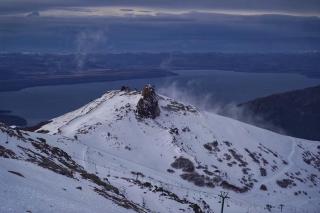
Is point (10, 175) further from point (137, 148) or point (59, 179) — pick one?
point (137, 148)

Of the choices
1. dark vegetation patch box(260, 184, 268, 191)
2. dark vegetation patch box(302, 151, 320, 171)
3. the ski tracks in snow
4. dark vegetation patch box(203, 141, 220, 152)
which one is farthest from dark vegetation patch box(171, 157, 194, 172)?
dark vegetation patch box(302, 151, 320, 171)

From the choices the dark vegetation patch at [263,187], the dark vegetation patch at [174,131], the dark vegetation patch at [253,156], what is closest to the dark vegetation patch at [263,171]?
the dark vegetation patch at [253,156]

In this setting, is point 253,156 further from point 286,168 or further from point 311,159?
point 311,159

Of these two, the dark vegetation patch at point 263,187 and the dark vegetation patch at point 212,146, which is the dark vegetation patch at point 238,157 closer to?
the dark vegetation patch at point 212,146

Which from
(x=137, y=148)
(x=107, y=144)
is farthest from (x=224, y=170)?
(x=107, y=144)

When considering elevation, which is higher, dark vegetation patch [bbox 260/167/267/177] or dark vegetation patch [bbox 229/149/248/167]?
dark vegetation patch [bbox 229/149/248/167]

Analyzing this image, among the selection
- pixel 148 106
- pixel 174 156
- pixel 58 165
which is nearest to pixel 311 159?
pixel 174 156

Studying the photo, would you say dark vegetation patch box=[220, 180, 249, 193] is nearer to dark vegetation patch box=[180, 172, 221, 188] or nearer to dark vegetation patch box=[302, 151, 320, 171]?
dark vegetation patch box=[180, 172, 221, 188]
